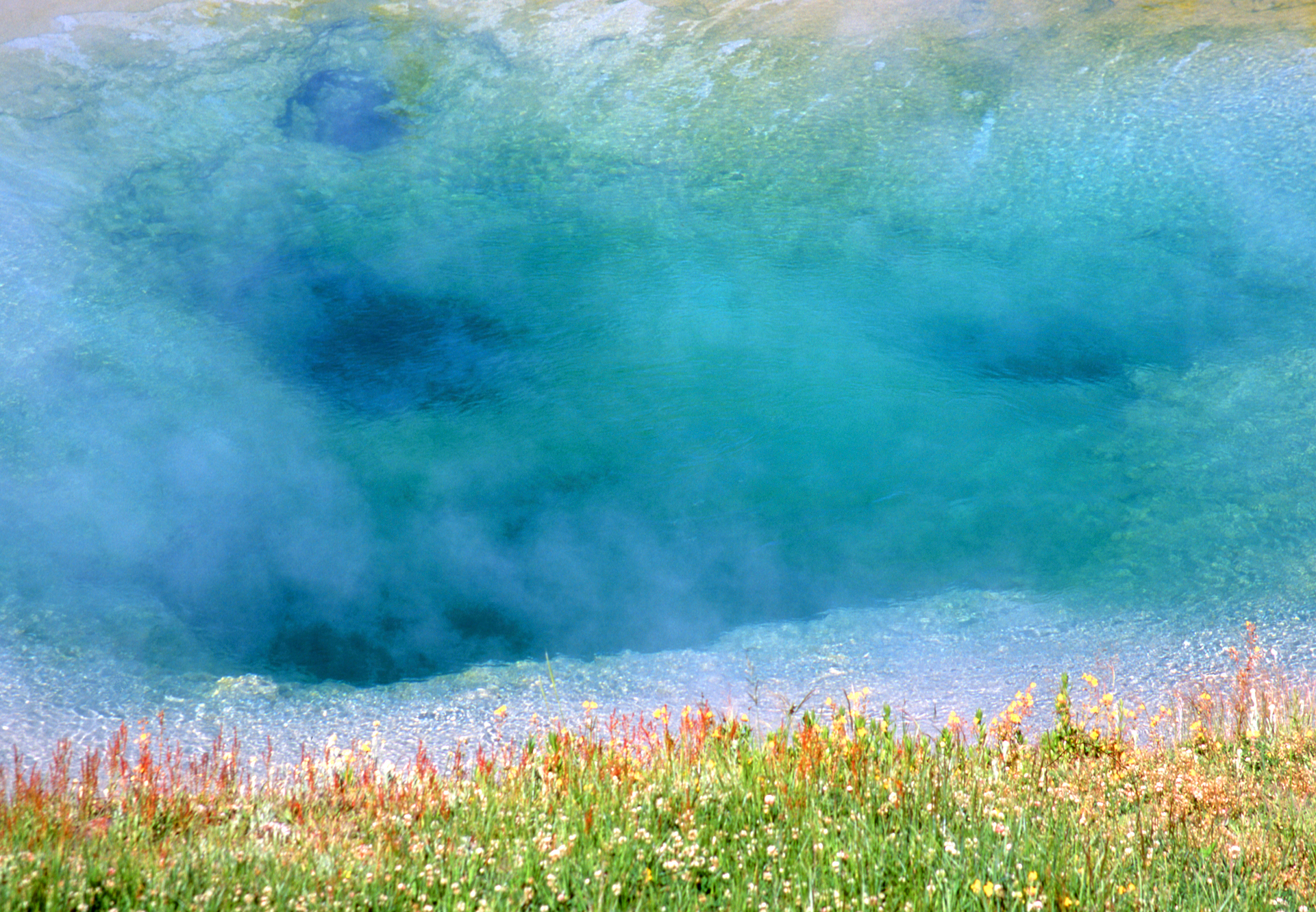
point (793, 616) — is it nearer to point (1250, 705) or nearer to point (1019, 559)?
point (1019, 559)

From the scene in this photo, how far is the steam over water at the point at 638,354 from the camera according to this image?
6.41m

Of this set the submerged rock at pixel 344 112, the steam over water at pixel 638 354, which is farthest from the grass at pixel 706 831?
the submerged rock at pixel 344 112

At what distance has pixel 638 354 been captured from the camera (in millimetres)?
11055

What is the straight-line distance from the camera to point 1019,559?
714 cm

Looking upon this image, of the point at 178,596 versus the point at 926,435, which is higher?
the point at 926,435

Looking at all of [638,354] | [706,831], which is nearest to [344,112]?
[638,354]

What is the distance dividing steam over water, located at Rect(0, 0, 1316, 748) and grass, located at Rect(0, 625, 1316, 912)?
5.56 feet

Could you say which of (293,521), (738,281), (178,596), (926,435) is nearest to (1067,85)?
(738,281)

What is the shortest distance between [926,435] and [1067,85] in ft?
30.5

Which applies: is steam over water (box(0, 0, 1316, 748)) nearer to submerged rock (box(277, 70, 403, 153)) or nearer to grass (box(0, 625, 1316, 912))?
submerged rock (box(277, 70, 403, 153))

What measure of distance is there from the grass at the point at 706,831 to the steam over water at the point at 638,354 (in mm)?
1696

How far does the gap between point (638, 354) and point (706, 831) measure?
8.42 m

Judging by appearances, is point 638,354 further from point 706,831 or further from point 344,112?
point 344,112

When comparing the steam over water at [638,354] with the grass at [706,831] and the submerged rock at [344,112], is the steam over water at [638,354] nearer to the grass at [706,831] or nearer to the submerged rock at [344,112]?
the submerged rock at [344,112]
